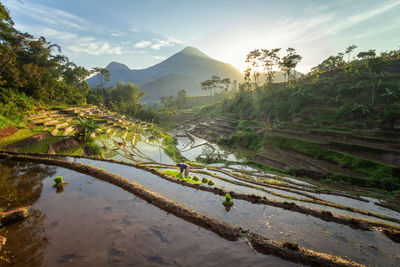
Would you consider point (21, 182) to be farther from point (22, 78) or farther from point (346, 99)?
point (346, 99)

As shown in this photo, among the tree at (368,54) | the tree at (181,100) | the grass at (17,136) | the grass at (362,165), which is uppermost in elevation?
the tree at (368,54)

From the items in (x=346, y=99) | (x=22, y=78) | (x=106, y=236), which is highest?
(x=22, y=78)

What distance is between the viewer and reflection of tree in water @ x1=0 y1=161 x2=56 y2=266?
441cm

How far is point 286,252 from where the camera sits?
16.0 feet

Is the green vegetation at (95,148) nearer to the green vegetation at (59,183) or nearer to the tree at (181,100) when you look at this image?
the green vegetation at (59,183)

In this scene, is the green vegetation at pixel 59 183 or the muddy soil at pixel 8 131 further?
the muddy soil at pixel 8 131

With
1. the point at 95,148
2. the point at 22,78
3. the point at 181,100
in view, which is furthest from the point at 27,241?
the point at 181,100

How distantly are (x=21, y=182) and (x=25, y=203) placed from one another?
2.72 meters

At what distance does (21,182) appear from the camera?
858 centimetres

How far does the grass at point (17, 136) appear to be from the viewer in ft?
43.6

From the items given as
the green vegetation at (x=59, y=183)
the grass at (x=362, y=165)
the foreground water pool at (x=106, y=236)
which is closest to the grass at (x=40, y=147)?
the foreground water pool at (x=106, y=236)

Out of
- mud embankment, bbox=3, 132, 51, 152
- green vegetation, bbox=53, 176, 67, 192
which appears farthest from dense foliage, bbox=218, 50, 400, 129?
mud embankment, bbox=3, 132, 51, 152

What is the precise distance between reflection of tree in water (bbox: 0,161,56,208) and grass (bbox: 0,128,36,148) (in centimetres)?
349

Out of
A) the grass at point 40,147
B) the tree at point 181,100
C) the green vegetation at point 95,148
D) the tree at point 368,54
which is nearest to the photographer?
the grass at point 40,147
